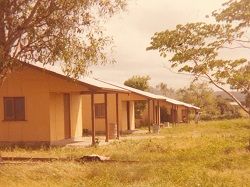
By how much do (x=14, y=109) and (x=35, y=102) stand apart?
1393 mm

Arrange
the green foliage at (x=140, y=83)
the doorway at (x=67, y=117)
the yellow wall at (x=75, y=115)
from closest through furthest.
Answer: the doorway at (x=67, y=117) < the yellow wall at (x=75, y=115) < the green foliage at (x=140, y=83)

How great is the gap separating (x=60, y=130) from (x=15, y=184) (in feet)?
50.3

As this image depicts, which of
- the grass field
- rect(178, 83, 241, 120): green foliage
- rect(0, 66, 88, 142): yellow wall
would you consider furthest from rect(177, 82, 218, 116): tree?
the grass field

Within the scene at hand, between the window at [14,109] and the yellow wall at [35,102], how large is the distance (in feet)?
0.61

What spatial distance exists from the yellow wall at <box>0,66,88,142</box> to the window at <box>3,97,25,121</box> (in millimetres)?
187

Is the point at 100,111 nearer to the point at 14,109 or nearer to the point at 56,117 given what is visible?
the point at 56,117

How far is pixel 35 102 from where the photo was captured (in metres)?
26.4

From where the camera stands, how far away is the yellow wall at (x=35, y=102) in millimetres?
26172

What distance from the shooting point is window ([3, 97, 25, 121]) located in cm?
2677

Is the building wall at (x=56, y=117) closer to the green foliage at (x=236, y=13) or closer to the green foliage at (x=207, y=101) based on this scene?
the green foliage at (x=236, y=13)

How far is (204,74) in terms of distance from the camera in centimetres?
2144

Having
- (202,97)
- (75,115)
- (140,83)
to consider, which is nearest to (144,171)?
(75,115)

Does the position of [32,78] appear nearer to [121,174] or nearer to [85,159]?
[85,159]

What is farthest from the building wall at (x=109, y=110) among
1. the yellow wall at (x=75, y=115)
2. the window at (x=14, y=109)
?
the window at (x=14, y=109)
